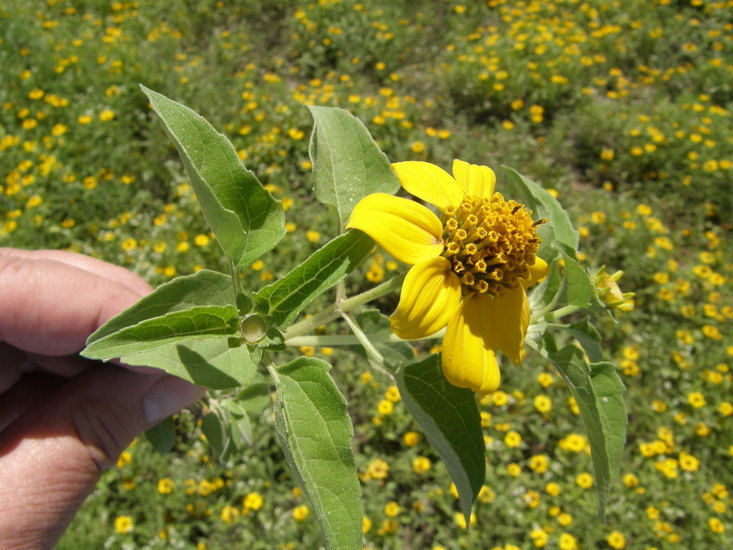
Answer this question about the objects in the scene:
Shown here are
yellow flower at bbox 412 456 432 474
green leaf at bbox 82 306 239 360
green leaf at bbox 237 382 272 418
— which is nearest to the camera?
green leaf at bbox 82 306 239 360

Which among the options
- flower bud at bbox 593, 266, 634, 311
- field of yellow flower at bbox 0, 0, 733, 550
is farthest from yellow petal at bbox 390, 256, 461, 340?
field of yellow flower at bbox 0, 0, 733, 550

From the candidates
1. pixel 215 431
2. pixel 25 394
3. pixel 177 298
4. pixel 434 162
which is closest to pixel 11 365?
pixel 25 394

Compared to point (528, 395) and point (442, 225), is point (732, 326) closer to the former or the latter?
point (528, 395)

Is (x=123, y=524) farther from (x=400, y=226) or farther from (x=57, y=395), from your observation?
(x=400, y=226)

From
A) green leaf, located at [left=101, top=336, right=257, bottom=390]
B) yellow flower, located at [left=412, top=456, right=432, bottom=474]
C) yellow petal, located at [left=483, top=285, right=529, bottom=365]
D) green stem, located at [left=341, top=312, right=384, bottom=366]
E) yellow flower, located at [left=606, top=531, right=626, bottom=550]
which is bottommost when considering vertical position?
yellow flower, located at [left=606, top=531, right=626, bottom=550]

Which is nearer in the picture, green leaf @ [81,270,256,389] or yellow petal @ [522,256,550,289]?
green leaf @ [81,270,256,389]

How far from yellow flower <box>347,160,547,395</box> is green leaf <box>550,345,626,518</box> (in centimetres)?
15

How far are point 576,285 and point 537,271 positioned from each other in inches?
3.6

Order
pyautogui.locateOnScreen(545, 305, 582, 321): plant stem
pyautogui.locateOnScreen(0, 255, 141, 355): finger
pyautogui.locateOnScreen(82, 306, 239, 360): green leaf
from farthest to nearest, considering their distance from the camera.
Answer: pyautogui.locateOnScreen(0, 255, 141, 355): finger
pyautogui.locateOnScreen(545, 305, 582, 321): plant stem
pyautogui.locateOnScreen(82, 306, 239, 360): green leaf

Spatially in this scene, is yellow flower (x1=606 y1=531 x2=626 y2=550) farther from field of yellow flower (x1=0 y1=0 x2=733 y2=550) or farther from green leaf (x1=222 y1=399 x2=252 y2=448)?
green leaf (x1=222 y1=399 x2=252 y2=448)

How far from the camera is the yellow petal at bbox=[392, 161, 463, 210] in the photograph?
1.07 metres

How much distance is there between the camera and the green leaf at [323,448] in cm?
90

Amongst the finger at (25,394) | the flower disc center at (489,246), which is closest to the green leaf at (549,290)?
the flower disc center at (489,246)

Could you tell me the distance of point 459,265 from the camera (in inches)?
40.5
